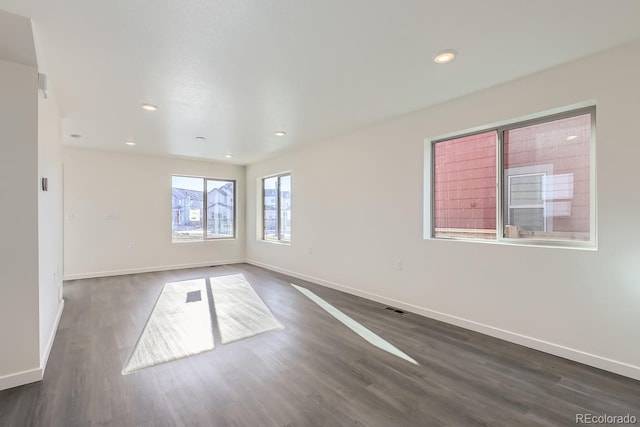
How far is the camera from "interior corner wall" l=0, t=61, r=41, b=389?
7.15 feet

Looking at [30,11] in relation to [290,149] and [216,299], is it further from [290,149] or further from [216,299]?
[290,149]

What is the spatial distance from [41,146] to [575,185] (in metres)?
4.64

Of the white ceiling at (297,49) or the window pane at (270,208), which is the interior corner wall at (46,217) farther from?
the window pane at (270,208)

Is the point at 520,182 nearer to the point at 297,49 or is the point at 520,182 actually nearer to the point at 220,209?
the point at 297,49

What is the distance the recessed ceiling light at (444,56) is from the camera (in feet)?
7.73

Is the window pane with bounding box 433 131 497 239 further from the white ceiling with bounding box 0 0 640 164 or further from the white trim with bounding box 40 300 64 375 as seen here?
the white trim with bounding box 40 300 64 375

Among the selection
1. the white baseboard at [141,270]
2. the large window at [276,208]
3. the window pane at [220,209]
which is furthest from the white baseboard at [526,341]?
the window pane at [220,209]

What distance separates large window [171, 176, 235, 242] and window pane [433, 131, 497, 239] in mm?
5567

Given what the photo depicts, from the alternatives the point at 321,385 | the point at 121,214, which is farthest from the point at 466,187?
the point at 121,214

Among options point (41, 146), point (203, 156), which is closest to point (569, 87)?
point (41, 146)

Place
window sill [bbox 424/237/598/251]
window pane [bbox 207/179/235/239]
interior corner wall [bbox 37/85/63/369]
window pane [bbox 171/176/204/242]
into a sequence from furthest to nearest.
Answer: window pane [bbox 207/179/235/239], window pane [bbox 171/176/204/242], window sill [bbox 424/237/598/251], interior corner wall [bbox 37/85/63/369]

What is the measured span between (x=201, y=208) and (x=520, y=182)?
21.6 ft

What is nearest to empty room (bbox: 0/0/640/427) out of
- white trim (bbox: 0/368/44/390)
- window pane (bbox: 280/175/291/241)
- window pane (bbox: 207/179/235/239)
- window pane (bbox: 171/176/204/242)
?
white trim (bbox: 0/368/44/390)

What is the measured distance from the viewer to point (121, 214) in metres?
6.13
